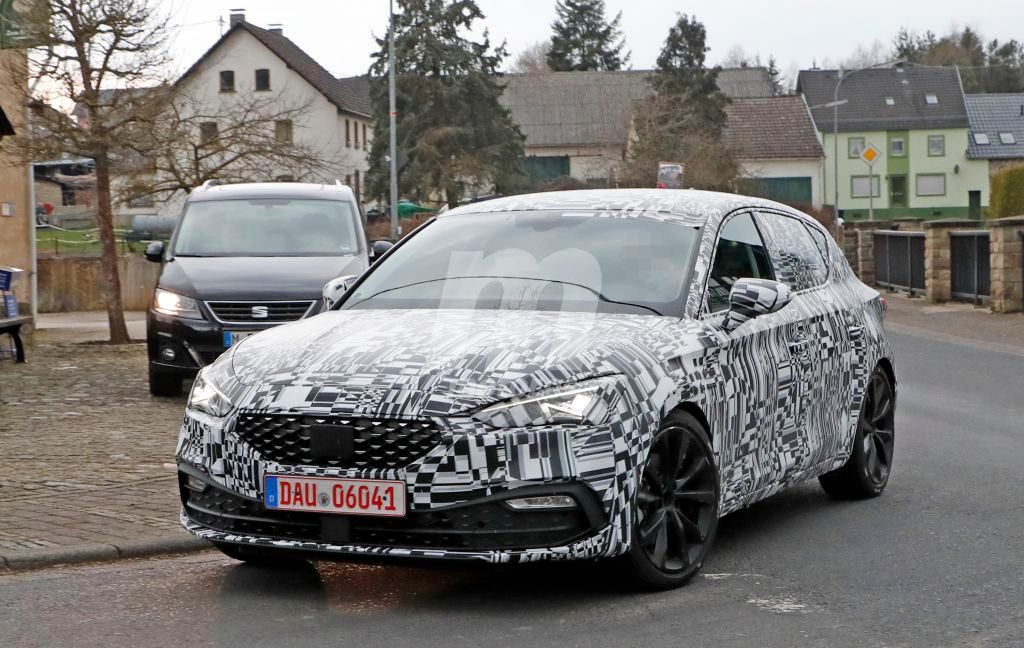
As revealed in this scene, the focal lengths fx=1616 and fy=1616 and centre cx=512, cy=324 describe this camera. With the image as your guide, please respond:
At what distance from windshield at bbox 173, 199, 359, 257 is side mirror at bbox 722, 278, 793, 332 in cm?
882

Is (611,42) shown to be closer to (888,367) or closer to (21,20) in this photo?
(21,20)

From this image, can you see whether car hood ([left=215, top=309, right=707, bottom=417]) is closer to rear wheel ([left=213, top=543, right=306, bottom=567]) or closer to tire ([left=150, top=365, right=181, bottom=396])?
rear wheel ([left=213, top=543, right=306, bottom=567])

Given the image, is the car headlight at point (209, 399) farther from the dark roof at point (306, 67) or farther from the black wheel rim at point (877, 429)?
the dark roof at point (306, 67)

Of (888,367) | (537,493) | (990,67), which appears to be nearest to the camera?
(537,493)

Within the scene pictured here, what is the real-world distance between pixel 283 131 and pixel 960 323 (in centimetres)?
1184

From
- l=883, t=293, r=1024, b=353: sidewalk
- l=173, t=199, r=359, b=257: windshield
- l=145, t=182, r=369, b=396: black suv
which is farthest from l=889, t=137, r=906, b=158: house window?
l=173, t=199, r=359, b=257: windshield

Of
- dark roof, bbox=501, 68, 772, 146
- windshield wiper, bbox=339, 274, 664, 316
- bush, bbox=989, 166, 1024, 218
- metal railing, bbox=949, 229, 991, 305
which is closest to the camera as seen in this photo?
windshield wiper, bbox=339, 274, 664, 316

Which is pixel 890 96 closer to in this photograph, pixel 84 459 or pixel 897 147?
pixel 897 147

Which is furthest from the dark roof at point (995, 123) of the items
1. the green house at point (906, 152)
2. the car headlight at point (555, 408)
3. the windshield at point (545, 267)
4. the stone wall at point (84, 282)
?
the car headlight at point (555, 408)

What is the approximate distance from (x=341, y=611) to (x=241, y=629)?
0.42 metres

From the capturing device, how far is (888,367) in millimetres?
8766

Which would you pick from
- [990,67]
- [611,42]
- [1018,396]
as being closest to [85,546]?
[1018,396]

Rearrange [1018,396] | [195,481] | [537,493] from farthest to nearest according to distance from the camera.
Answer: [1018,396] < [195,481] < [537,493]

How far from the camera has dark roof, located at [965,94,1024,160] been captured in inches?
3959
